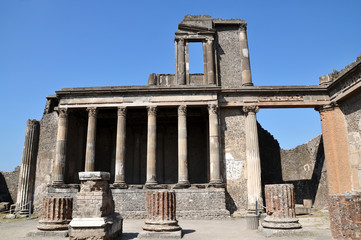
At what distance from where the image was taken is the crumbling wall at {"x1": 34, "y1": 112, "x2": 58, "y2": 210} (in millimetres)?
19000

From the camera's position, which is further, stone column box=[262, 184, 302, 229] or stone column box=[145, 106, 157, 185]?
stone column box=[145, 106, 157, 185]

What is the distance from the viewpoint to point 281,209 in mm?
9797

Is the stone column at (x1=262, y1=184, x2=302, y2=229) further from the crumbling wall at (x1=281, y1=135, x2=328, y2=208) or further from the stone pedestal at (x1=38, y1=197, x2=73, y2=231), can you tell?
the crumbling wall at (x1=281, y1=135, x2=328, y2=208)

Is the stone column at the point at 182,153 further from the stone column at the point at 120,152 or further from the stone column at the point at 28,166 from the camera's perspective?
the stone column at the point at 28,166

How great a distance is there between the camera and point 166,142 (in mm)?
22344

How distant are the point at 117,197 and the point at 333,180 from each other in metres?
12.3

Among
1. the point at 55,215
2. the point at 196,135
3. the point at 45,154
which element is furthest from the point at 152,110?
the point at 55,215

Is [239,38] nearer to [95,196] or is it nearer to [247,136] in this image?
[247,136]

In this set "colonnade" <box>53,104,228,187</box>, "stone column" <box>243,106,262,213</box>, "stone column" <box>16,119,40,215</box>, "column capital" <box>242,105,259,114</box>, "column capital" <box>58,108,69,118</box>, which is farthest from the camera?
"stone column" <box>16,119,40,215</box>

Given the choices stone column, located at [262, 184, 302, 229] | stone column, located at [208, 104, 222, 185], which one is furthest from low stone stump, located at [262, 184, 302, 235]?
stone column, located at [208, 104, 222, 185]

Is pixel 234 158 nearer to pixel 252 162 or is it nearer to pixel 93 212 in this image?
pixel 252 162

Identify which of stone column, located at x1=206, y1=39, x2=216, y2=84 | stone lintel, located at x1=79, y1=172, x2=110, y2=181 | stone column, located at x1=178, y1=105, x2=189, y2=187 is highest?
stone column, located at x1=206, y1=39, x2=216, y2=84

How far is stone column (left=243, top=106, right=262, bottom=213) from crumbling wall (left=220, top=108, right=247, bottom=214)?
30cm

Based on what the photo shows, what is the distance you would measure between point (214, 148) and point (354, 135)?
776cm
